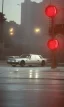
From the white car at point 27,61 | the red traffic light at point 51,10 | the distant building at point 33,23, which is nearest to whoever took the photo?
the red traffic light at point 51,10

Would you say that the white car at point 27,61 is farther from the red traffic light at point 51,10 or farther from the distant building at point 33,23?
the distant building at point 33,23

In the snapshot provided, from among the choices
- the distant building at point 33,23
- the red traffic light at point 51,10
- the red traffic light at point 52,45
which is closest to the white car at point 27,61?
the red traffic light at point 52,45

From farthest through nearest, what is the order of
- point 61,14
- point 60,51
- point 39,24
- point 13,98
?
point 39,24
point 60,51
point 61,14
point 13,98

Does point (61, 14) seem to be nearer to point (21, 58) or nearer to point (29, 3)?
Answer: point (21, 58)

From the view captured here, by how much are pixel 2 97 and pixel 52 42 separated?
52.5ft

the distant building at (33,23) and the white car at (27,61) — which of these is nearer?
the white car at (27,61)

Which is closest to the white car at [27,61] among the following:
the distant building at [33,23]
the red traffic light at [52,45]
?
the red traffic light at [52,45]

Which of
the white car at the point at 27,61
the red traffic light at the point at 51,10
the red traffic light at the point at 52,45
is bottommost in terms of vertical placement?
the white car at the point at 27,61

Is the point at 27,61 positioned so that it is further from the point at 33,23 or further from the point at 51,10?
the point at 33,23

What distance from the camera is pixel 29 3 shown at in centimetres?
8650

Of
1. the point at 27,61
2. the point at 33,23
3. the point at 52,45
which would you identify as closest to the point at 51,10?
the point at 52,45

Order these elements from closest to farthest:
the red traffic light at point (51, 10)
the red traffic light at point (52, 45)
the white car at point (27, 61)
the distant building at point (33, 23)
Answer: the red traffic light at point (51, 10) < the red traffic light at point (52, 45) < the white car at point (27, 61) < the distant building at point (33, 23)

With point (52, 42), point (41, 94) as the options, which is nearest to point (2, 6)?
point (52, 42)

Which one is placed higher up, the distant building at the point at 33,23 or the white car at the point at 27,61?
the distant building at the point at 33,23
